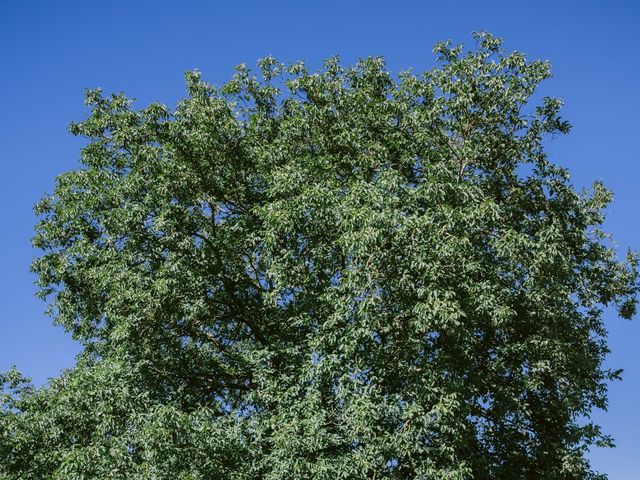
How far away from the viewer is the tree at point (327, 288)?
13391 mm

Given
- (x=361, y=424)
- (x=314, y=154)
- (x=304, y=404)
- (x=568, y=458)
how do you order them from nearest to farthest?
1. (x=361, y=424)
2. (x=304, y=404)
3. (x=568, y=458)
4. (x=314, y=154)

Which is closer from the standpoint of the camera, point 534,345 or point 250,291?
point 534,345

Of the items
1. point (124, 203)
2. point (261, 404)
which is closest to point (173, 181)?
point (124, 203)

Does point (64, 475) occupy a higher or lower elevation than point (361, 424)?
lower

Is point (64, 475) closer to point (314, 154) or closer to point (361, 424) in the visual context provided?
point (361, 424)

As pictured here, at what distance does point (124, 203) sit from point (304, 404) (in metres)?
7.45

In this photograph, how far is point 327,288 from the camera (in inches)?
567

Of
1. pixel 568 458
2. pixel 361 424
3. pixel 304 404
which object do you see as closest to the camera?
pixel 361 424

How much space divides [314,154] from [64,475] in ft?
33.8

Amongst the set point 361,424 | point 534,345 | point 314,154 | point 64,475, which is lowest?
point 64,475

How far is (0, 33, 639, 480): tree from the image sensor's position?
13391 millimetres

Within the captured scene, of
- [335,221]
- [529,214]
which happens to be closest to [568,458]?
[529,214]

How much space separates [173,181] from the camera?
1645 centimetres

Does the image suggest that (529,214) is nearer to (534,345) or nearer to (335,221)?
(534,345)
